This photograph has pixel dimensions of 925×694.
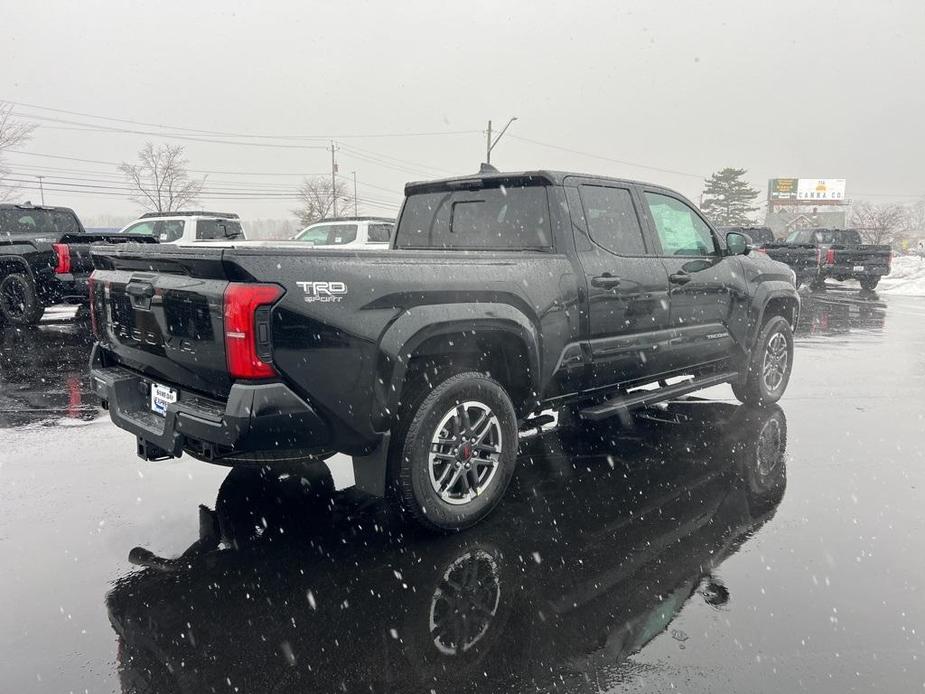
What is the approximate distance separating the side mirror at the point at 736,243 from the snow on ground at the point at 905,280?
18.3m

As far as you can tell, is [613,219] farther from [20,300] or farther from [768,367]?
[20,300]

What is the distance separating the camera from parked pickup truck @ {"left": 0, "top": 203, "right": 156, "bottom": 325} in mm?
10031

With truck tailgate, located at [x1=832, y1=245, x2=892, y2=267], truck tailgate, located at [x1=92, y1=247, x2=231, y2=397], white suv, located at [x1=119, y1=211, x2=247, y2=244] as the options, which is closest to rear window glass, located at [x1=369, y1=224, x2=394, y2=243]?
white suv, located at [x1=119, y1=211, x2=247, y2=244]

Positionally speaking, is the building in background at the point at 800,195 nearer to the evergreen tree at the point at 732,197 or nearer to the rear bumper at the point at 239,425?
the evergreen tree at the point at 732,197

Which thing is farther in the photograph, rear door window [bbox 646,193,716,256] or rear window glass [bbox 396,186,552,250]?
rear door window [bbox 646,193,716,256]

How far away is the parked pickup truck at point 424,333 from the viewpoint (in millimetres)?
2820

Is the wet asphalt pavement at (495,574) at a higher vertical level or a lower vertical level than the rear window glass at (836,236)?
lower

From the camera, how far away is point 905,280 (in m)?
23.7

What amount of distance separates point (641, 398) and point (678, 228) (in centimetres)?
146

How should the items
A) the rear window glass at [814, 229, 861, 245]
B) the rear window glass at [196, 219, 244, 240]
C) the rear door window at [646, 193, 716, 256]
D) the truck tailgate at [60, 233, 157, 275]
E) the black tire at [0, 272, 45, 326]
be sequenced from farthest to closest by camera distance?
the rear window glass at [814, 229, 861, 245]
the rear window glass at [196, 219, 244, 240]
the black tire at [0, 272, 45, 326]
the truck tailgate at [60, 233, 157, 275]
the rear door window at [646, 193, 716, 256]

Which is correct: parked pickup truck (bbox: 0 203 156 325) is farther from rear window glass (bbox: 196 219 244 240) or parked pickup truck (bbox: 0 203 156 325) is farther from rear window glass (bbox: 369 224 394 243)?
rear window glass (bbox: 369 224 394 243)

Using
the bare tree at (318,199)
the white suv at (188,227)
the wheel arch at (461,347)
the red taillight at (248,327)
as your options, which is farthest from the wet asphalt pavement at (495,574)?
the bare tree at (318,199)

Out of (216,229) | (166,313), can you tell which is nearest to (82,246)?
(216,229)

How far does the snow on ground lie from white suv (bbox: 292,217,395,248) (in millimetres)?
16032
